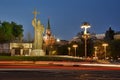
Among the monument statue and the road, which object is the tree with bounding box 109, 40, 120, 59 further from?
the road

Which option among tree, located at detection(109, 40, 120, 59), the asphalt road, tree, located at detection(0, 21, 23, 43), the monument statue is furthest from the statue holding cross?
tree, located at detection(0, 21, 23, 43)

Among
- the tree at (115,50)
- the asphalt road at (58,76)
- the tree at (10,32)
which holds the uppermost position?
the tree at (10,32)

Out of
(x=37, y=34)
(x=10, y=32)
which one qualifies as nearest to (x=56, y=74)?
(x=37, y=34)

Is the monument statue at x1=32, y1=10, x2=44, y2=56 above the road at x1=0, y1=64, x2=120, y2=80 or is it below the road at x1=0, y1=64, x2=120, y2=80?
above

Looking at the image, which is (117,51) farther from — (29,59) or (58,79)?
(58,79)

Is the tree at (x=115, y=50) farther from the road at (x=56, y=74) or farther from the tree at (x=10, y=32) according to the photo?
the road at (x=56, y=74)

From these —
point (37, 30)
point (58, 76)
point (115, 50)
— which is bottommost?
point (58, 76)

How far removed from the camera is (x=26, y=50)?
401 ft

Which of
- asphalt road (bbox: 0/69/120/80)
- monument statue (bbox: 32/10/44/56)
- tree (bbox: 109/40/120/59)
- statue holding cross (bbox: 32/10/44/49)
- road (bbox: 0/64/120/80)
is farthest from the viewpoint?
tree (bbox: 109/40/120/59)

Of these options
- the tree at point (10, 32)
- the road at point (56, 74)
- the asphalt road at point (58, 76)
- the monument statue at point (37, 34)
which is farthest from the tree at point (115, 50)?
the asphalt road at point (58, 76)

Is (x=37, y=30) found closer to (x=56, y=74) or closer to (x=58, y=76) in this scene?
(x=56, y=74)

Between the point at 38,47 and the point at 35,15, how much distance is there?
6.45 meters

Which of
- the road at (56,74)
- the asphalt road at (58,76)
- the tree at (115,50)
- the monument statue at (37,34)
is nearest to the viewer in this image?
the asphalt road at (58,76)

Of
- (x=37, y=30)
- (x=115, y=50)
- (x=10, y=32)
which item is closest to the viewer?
(x=37, y=30)
